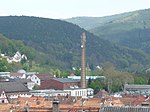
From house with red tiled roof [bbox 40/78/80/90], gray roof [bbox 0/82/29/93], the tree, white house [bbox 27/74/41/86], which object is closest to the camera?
gray roof [bbox 0/82/29/93]

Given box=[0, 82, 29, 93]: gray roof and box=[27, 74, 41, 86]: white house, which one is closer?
box=[0, 82, 29, 93]: gray roof

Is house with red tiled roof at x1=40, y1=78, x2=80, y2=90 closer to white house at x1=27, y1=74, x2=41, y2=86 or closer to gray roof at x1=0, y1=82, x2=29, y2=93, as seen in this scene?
white house at x1=27, y1=74, x2=41, y2=86

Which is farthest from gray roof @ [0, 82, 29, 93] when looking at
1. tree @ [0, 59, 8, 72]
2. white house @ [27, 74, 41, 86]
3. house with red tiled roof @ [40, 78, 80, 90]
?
tree @ [0, 59, 8, 72]

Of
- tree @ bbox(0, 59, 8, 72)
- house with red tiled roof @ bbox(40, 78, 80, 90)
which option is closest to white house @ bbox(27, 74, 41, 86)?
house with red tiled roof @ bbox(40, 78, 80, 90)

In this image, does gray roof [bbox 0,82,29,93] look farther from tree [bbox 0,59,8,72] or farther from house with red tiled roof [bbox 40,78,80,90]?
tree [bbox 0,59,8,72]

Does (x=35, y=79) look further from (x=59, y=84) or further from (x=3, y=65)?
(x=3, y=65)

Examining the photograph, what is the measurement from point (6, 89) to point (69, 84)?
29581mm

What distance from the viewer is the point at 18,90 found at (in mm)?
114125

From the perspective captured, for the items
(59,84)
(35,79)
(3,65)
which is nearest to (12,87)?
(59,84)

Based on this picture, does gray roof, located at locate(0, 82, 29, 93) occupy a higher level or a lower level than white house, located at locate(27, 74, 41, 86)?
higher

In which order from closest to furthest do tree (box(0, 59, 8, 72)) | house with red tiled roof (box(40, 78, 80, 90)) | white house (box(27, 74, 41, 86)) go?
1. house with red tiled roof (box(40, 78, 80, 90))
2. white house (box(27, 74, 41, 86))
3. tree (box(0, 59, 8, 72))

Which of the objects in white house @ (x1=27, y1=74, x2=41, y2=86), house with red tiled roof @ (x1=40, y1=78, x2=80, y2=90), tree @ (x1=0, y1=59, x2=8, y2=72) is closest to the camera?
house with red tiled roof @ (x1=40, y1=78, x2=80, y2=90)

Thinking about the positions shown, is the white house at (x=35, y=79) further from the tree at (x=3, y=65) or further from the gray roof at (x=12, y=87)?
the gray roof at (x=12, y=87)

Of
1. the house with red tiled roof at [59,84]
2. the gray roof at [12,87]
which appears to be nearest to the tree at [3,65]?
the house with red tiled roof at [59,84]
